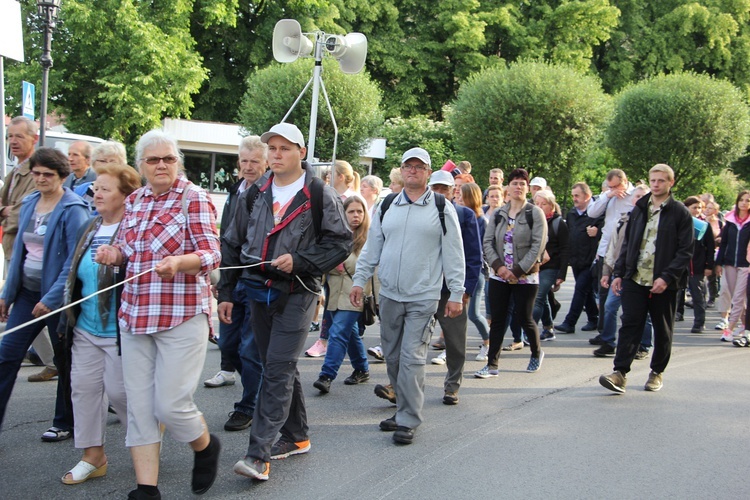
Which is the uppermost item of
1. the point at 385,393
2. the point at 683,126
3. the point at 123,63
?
the point at 123,63

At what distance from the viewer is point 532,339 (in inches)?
289

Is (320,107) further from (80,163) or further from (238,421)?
(238,421)

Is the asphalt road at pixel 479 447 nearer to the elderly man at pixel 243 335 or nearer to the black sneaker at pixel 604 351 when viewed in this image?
the elderly man at pixel 243 335

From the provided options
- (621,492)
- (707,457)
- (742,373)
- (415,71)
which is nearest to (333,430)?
(621,492)

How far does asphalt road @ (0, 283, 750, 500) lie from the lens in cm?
421

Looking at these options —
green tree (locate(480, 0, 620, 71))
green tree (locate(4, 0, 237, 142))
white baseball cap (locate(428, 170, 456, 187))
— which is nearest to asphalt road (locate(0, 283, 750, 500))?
white baseball cap (locate(428, 170, 456, 187))

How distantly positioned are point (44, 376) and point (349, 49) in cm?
569

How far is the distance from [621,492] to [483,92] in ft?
67.5

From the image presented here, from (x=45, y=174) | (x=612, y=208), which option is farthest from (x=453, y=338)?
(x=612, y=208)

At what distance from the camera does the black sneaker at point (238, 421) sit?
520 centimetres

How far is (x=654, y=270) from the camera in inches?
256

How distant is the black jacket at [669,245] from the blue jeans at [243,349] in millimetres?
3469

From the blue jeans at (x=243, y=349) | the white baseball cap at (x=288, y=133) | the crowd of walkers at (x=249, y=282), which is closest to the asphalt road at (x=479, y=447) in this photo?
the crowd of walkers at (x=249, y=282)

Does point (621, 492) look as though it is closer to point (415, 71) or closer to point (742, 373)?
point (742, 373)
